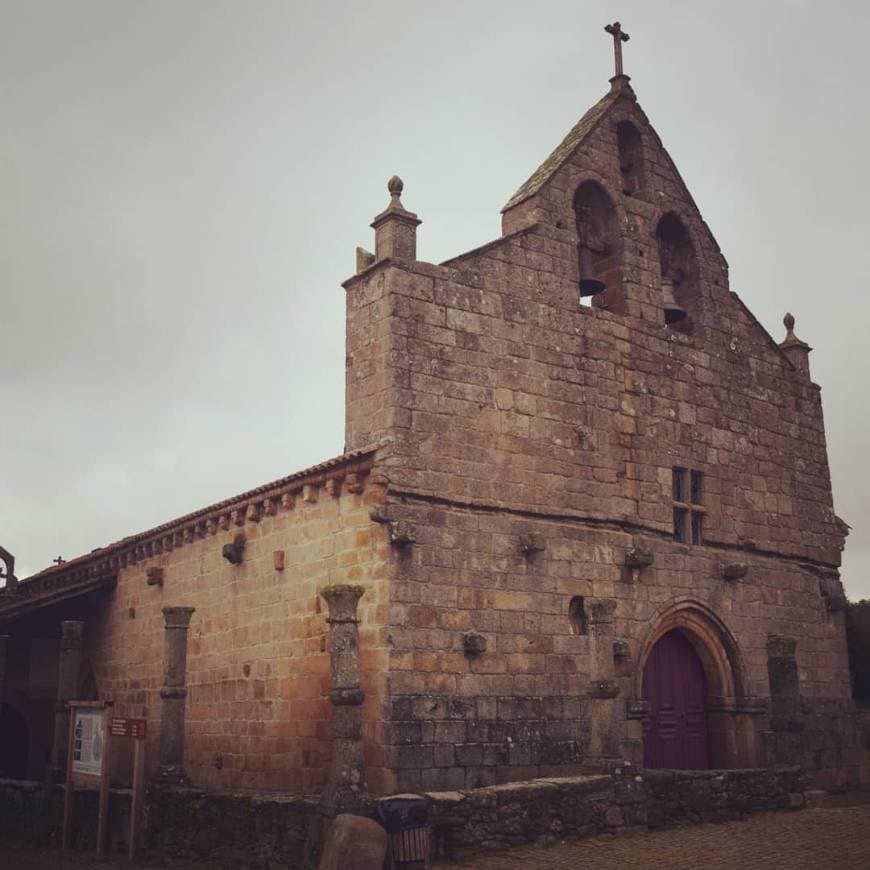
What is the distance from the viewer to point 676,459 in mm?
14773

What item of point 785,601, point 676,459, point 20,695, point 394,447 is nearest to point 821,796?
point 785,601

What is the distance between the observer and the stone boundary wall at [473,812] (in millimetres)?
9516

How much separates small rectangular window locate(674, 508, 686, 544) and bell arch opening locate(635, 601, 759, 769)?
0.92 m

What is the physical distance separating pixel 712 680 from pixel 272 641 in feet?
20.4

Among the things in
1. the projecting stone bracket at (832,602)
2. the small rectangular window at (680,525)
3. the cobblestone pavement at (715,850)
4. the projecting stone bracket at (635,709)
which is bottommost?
the cobblestone pavement at (715,850)

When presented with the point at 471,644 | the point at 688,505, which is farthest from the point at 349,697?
the point at 688,505

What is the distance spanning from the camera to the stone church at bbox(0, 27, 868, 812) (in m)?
11.5

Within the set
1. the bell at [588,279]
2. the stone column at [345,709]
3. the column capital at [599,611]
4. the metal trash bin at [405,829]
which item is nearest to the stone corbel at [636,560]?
the column capital at [599,611]

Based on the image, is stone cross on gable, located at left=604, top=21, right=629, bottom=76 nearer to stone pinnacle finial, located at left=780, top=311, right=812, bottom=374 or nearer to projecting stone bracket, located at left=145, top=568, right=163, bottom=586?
stone pinnacle finial, located at left=780, top=311, right=812, bottom=374

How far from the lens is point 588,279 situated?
15.0m

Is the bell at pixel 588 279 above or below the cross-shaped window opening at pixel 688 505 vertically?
above

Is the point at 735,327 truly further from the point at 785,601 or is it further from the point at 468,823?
the point at 468,823

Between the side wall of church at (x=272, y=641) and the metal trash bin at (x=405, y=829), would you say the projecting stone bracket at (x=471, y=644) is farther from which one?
the metal trash bin at (x=405, y=829)

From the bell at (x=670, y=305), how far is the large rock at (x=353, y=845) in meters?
9.51
